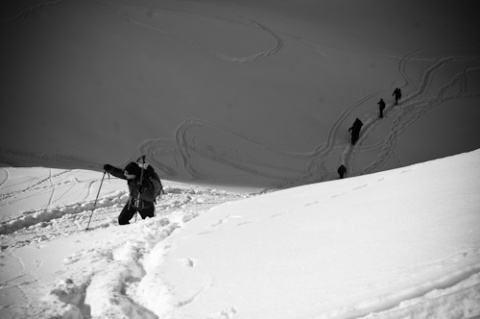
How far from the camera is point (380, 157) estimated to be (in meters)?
15.3

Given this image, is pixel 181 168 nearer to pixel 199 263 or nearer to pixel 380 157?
pixel 380 157

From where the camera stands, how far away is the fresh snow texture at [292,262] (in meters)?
2.14

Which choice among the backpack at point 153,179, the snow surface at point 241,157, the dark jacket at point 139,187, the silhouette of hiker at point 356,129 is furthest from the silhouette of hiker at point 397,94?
the dark jacket at point 139,187

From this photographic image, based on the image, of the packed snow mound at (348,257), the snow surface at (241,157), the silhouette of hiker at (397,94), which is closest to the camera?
the packed snow mound at (348,257)

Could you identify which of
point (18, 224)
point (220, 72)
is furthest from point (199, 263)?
point (220, 72)

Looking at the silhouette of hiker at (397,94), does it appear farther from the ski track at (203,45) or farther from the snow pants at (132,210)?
the snow pants at (132,210)

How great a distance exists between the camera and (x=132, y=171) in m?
6.66

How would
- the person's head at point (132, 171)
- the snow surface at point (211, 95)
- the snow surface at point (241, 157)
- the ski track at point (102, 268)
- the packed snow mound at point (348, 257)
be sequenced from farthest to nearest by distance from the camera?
the snow surface at point (211, 95)
the person's head at point (132, 171)
the ski track at point (102, 268)
the snow surface at point (241, 157)
the packed snow mound at point (348, 257)

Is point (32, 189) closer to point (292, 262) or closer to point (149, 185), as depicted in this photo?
point (149, 185)

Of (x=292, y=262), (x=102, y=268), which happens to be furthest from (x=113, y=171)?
(x=292, y=262)

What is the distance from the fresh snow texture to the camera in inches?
84.2

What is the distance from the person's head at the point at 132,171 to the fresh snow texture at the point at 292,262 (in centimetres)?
152

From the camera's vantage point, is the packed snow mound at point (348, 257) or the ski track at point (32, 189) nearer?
the packed snow mound at point (348, 257)

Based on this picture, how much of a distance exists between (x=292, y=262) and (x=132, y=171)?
14.7ft
